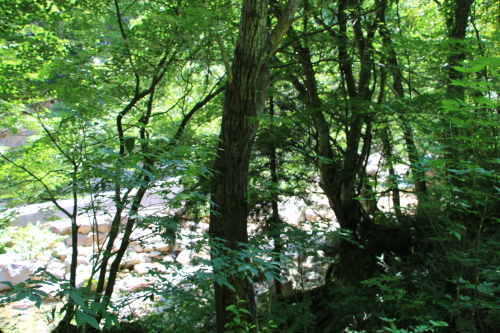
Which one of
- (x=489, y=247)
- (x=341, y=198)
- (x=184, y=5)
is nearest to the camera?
(x=489, y=247)

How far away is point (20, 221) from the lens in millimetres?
11438

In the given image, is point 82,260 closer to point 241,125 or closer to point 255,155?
point 255,155

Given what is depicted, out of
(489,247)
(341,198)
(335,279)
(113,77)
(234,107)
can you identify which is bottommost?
(335,279)

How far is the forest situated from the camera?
93.4 inches

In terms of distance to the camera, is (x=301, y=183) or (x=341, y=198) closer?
(x=341, y=198)

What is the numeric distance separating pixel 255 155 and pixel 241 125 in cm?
143

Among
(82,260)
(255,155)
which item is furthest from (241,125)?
(82,260)

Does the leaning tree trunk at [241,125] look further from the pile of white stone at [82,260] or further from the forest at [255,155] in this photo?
the pile of white stone at [82,260]

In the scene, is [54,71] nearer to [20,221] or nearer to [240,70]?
[240,70]

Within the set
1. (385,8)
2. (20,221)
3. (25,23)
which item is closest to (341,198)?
(385,8)

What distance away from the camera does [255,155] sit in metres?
4.70

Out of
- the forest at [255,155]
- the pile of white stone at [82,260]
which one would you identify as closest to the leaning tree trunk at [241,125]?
the forest at [255,155]

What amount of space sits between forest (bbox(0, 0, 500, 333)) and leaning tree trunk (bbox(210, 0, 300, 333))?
0.05ft

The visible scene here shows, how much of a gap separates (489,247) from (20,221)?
12.5m
